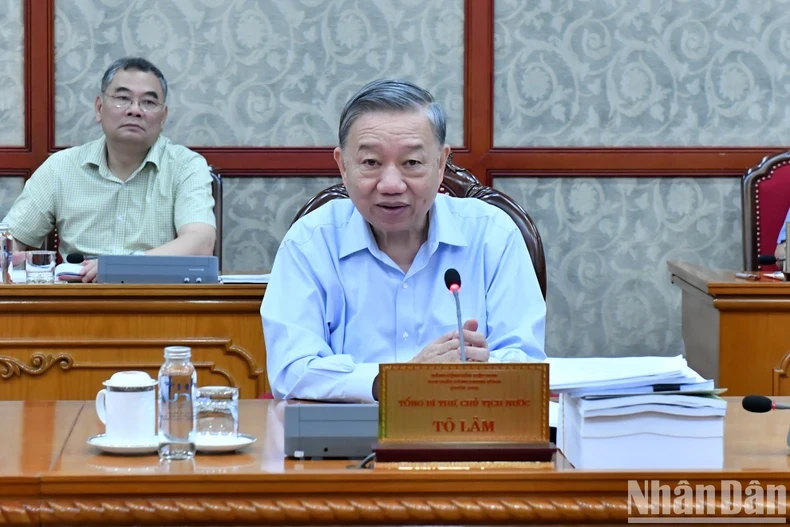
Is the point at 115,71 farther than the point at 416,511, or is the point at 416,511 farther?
the point at 115,71

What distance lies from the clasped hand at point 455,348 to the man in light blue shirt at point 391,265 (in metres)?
0.17

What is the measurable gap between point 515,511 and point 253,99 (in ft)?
10.4

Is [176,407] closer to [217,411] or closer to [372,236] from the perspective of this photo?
[217,411]

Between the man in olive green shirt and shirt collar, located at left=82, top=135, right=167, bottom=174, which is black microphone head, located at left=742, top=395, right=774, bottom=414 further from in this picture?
shirt collar, located at left=82, top=135, right=167, bottom=174

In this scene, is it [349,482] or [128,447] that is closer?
[349,482]

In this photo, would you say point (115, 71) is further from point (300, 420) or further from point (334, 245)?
point (300, 420)

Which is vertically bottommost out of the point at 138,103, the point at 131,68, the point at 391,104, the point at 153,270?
the point at 153,270

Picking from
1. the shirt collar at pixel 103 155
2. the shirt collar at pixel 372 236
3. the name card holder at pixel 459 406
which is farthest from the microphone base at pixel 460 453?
the shirt collar at pixel 103 155

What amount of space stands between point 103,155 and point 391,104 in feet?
6.35

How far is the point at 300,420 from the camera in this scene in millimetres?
1464

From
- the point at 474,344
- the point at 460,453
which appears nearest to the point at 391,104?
the point at 474,344

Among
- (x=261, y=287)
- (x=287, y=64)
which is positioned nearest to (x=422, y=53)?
(x=287, y=64)

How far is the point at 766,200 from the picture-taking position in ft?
12.1

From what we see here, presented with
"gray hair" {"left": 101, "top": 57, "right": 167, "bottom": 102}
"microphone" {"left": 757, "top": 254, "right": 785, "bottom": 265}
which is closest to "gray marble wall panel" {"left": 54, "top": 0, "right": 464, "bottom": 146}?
"gray hair" {"left": 101, "top": 57, "right": 167, "bottom": 102}
